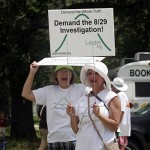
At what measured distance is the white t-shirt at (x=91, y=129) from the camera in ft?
16.8

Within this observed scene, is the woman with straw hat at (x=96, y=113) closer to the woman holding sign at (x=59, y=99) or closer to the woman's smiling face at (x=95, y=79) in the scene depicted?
the woman's smiling face at (x=95, y=79)

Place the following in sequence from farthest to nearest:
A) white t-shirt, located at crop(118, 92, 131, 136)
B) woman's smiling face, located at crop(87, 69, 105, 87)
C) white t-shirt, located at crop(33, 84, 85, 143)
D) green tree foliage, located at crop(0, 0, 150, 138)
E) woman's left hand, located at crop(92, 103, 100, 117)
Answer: green tree foliage, located at crop(0, 0, 150, 138) → white t-shirt, located at crop(118, 92, 131, 136) → white t-shirt, located at crop(33, 84, 85, 143) → woman's smiling face, located at crop(87, 69, 105, 87) → woman's left hand, located at crop(92, 103, 100, 117)

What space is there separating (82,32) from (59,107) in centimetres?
88

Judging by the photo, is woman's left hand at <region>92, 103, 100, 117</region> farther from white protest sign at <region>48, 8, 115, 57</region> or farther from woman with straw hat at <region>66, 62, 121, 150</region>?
white protest sign at <region>48, 8, 115, 57</region>

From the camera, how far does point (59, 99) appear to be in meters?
6.07

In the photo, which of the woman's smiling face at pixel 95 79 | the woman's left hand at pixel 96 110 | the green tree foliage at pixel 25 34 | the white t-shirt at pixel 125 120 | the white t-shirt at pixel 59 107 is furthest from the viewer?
the green tree foliage at pixel 25 34

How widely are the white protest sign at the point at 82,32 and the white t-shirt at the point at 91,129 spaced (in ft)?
2.91

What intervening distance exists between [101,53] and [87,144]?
48.5 inches

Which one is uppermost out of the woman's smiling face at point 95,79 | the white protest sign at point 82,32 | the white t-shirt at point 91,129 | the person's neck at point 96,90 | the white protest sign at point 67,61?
the white protest sign at point 82,32

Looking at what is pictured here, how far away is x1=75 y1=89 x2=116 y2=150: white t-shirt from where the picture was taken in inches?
201

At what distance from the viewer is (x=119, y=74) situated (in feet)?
47.5

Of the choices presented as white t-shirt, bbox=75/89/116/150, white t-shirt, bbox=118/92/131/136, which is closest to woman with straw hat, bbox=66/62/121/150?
white t-shirt, bbox=75/89/116/150

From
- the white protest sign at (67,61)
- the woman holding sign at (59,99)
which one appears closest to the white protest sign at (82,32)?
the white protest sign at (67,61)

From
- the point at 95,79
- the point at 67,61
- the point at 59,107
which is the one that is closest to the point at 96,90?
the point at 95,79
